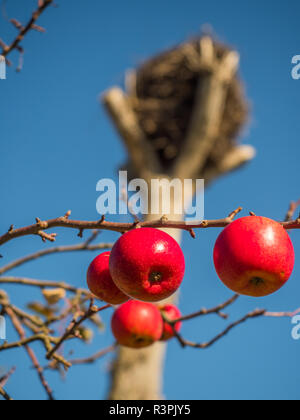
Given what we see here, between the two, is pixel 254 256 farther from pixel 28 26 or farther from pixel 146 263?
pixel 28 26

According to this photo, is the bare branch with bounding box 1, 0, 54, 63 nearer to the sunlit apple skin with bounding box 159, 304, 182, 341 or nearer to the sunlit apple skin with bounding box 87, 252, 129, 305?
the sunlit apple skin with bounding box 87, 252, 129, 305

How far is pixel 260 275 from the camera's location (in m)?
1.18

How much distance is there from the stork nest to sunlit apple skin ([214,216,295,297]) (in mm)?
5902

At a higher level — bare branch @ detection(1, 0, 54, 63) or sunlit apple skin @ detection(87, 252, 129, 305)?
bare branch @ detection(1, 0, 54, 63)

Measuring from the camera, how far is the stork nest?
7172mm

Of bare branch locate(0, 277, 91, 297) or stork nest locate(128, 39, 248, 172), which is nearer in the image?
bare branch locate(0, 277, 91, 297)

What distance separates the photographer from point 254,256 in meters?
1.16

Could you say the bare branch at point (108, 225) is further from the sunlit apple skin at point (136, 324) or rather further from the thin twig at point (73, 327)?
the sunlit apple skin at point (136, 324)

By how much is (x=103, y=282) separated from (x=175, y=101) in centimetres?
643

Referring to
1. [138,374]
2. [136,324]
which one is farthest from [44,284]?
[138,374]

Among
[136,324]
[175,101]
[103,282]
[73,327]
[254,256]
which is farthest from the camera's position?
[175,101]

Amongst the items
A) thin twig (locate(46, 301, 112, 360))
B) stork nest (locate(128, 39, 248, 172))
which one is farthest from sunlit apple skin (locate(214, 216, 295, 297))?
stork nest (locate(128, 39, 248, 172))

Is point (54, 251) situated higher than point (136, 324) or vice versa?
point (54, 251)

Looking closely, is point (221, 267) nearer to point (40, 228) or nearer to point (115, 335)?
point (40, 228)
